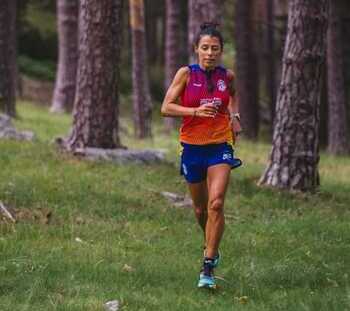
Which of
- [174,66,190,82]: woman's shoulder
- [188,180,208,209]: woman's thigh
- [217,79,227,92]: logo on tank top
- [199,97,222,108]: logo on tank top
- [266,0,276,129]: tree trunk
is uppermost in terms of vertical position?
[174,66,190,82]: woman's shoulder

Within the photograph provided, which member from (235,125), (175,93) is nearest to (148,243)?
(235,125)

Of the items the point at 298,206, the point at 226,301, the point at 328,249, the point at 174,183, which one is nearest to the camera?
the point at 226,301

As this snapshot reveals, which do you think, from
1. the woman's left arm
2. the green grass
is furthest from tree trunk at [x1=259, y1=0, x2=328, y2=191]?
the woman's left arm

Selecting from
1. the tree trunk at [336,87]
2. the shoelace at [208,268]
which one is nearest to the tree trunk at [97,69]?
the shoelace at [208,268]

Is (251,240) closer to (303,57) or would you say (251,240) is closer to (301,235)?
(301,235)

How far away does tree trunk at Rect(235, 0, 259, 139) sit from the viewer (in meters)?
27.1

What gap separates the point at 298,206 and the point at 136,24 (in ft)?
38.2

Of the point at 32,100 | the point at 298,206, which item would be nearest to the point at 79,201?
the point at 298,206

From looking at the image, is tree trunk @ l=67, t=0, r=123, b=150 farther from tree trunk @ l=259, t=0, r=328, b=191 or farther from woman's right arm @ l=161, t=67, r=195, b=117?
woman's right arm @ l=161, t=67, r=195, b=117

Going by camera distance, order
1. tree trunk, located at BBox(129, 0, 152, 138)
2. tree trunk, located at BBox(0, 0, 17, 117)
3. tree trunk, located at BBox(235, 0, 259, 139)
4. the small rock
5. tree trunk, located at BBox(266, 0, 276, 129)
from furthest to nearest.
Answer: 1. tree trunk, located at BBox(266, 0, 276, 129)
2. tree trunk, located at BBox(235, 0, 259, 139)
3. tree trunk, located at BBox(129, 0, 152, 138)
4. tree trunk, located at BBox(0, 0, 17, 117)
5. the small rock

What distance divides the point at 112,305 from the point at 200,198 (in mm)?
1645

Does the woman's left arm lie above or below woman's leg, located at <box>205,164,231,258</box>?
above

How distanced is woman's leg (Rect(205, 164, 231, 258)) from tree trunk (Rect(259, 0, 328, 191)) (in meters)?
5.35

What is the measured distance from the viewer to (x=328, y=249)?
9.05 metres
